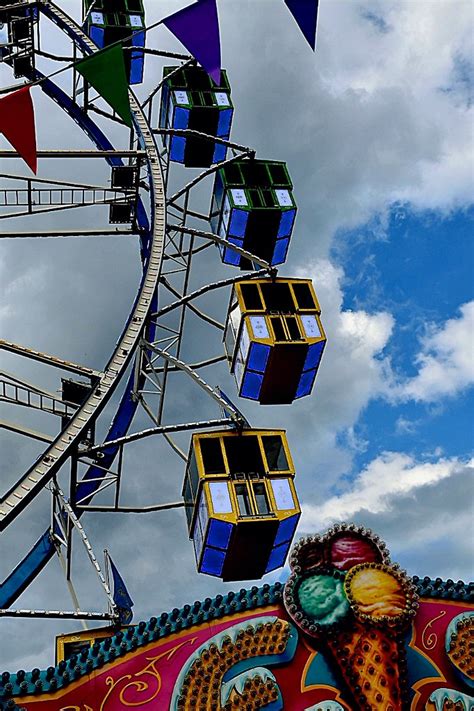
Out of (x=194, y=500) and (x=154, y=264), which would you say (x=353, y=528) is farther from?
(x=154, y=264)

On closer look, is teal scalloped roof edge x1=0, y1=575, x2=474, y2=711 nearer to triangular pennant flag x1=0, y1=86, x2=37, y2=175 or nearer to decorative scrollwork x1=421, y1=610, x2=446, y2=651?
decorative scrollwork x1=421, y1=610, x2=446, y2=651

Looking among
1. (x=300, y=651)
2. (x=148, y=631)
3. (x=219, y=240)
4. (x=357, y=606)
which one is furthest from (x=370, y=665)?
(x=219, y=240)

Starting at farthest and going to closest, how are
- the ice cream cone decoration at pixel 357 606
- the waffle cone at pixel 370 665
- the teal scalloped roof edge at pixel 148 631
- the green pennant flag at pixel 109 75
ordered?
the green pennant flag at pixel 109 75 < the ice cream cone decoration at pixel 357 606 < the waffle cone at pixel 370 665 < the teal scalloped roof edge at pixel 148 631

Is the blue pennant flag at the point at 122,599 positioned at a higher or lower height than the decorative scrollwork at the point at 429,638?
higher

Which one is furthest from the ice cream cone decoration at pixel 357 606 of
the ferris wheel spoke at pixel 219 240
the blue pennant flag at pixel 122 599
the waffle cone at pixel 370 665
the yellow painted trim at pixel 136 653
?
the ferris wheel spoke at pixel 219 240

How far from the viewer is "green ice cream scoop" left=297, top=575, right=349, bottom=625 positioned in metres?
10.4

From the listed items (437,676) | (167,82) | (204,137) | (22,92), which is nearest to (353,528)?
(437,676)

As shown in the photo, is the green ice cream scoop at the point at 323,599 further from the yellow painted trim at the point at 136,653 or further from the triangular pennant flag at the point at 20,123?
the triangular pennant flag at the point at 20,123

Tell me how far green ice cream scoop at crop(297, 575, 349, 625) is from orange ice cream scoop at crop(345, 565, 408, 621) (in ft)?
0.39

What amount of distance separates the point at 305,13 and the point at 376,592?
909 centimetres

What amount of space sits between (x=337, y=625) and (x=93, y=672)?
263cm

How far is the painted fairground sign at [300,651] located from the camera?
958cm

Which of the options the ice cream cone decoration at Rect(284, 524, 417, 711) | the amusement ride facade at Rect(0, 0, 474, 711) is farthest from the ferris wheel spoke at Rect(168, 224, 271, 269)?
the ice cream cone decoration at Rect(284, 524, 417, 711)

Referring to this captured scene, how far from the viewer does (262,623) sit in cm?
1031
